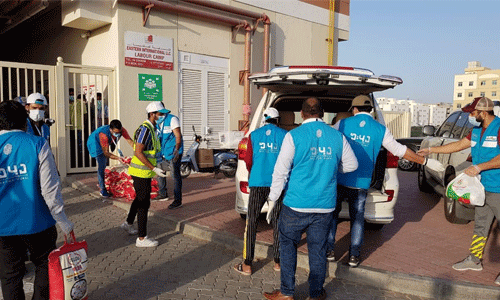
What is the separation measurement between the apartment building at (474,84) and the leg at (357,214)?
100014 millimetres

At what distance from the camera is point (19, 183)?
9.82 ft

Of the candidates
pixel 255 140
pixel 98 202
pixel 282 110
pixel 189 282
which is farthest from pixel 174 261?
pixel 98 202

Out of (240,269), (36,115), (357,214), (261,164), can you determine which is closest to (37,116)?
(36,115)

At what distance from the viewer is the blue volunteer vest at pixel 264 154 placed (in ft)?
13.9

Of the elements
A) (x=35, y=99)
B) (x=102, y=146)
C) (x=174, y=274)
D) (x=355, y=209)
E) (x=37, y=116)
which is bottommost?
(x=174, y=274)

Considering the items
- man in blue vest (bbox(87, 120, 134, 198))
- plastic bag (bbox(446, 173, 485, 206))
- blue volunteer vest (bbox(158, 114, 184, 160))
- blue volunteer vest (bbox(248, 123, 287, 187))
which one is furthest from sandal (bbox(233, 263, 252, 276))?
man in blue vest (bbox(87, 120, 134, 198))

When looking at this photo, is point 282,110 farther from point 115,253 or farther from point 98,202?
point 98,202

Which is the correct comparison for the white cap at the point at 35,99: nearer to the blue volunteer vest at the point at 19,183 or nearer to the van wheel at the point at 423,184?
the blue volunteer vest at the point at 19,183

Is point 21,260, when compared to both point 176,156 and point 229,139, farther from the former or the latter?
point 229,139

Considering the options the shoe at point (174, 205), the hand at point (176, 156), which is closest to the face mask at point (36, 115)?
the hand at point (176, 156)

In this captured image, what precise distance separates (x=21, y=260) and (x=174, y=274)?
172 centimetres

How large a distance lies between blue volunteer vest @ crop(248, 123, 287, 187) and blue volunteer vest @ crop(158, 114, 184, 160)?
322cm

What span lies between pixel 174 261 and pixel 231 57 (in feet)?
29.9

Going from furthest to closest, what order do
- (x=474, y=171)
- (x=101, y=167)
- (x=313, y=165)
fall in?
1. (x=101, y=167)
2. (x=474, y=171)
3. (x=313, y=165)
